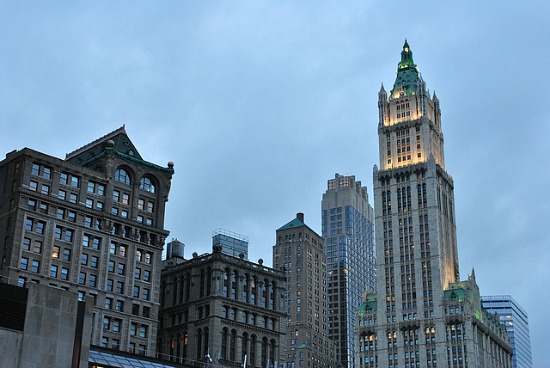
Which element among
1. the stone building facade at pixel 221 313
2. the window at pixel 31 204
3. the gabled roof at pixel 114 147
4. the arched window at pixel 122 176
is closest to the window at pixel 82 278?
the window at pixel 31 204

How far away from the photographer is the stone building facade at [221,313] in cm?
14600

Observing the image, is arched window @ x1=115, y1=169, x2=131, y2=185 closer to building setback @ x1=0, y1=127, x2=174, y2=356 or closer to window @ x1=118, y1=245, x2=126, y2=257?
building setback @ x1=0, y1=127, x2=174, y2=356

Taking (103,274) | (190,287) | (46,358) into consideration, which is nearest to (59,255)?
(103,274)

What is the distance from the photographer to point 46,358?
77188 millimetres

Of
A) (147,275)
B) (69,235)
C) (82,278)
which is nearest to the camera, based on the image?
(82,278)

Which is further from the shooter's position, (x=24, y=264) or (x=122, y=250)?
(x=122, y=250)

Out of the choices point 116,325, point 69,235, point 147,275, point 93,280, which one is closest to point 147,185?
point 147,275

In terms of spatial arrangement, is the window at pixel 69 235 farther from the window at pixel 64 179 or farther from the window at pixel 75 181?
the window at pixel 64 179

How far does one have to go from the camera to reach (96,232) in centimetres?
13412

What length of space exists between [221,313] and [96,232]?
89.0 feet

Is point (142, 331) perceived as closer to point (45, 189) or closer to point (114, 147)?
point (45, 189)

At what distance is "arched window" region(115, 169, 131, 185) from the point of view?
140 m

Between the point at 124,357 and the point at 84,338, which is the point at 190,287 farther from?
the point at 84,338

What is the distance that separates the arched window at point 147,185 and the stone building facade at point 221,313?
1555 cm
